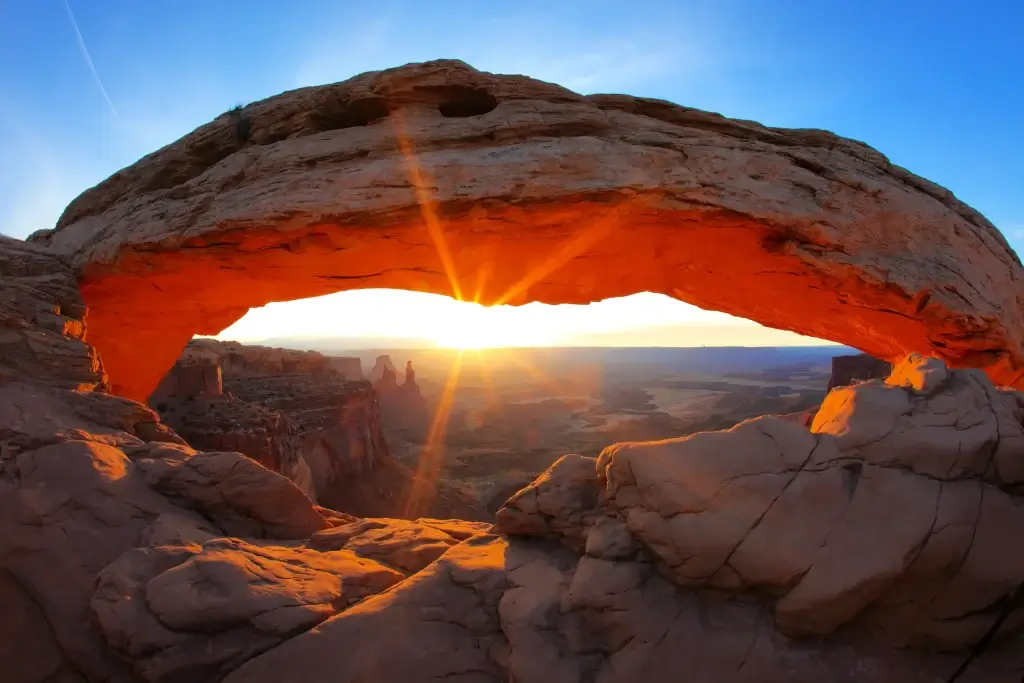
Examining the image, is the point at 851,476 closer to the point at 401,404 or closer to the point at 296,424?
the point at 296,424

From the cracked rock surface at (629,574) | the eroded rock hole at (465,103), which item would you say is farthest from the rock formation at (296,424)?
the eroded rock hole at (465,103)

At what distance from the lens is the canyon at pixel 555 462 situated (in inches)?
137

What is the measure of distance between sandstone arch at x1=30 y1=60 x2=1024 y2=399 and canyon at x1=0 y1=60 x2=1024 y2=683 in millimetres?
60

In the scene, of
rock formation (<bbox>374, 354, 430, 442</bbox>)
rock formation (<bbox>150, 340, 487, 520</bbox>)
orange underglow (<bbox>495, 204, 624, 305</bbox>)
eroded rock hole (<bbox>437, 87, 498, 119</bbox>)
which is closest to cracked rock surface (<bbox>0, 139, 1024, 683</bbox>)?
orange underglow (<bbox>495, 204, 624, 305</bbox>)

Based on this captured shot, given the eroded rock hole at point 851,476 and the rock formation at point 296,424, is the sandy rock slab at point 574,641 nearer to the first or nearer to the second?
the eroded rock hole at point 851,476

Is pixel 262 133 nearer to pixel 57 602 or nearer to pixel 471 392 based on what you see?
pixel 57 602

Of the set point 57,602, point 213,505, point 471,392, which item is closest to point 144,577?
point 57,602

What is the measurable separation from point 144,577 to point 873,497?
246 inches

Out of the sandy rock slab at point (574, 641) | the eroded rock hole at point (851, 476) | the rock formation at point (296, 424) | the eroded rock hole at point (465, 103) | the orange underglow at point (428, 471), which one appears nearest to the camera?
the sandy rock slab at point (574, 641)

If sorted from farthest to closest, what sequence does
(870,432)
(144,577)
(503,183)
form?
(503,183)
(144,577)
(870,432)

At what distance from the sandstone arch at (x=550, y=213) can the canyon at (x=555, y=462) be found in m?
0.06

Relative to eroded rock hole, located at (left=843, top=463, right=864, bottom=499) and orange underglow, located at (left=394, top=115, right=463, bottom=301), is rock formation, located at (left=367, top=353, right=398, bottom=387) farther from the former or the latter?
eroded rock hole, located at (left=843, top=463, right=864, bottom=499)

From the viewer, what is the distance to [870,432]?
156 inches

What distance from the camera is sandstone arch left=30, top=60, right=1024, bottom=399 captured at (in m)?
7.38
